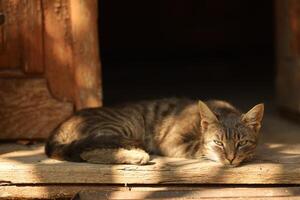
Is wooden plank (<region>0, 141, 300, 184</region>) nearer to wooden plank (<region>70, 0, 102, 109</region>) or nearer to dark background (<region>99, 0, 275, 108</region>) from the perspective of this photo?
wooden plank (<region>70, 0, 102, 109</region>)

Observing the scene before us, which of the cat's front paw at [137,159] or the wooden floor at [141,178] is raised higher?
the cat's front paw at [137,159]

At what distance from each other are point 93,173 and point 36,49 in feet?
4.79

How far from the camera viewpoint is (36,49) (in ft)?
19.2

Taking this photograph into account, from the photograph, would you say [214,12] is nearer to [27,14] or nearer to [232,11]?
[232,11]

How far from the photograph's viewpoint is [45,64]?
19.3ft

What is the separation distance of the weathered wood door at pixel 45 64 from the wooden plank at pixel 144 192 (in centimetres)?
108

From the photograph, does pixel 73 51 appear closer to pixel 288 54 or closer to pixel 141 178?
pixel 141 178

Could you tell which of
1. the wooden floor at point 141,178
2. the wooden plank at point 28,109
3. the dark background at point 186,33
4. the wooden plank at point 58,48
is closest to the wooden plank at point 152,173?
the wooden floor at point 141,178

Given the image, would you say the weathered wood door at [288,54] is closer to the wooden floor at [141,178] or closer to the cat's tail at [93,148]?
the wooden floor at [141,178]

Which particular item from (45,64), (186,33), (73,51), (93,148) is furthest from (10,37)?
(186,33)

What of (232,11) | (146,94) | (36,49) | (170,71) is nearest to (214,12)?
(232,11)

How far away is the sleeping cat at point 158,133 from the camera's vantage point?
4996 mm

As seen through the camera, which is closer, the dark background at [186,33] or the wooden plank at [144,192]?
the wooden plank at [144,192]

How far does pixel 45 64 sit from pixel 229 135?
1747 mm
